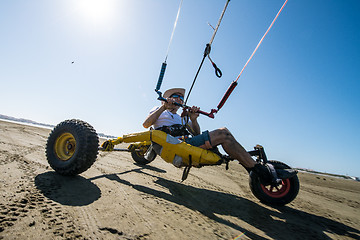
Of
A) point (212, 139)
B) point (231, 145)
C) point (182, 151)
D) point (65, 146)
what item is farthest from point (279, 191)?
point (65, 146)

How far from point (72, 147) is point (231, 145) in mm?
2621

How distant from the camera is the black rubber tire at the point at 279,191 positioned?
104 inches

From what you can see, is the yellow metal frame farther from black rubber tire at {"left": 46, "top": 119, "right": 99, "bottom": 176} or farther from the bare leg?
black rubber tire at {"left": 46, "top": 119, "right": 99, "bottom": 176}

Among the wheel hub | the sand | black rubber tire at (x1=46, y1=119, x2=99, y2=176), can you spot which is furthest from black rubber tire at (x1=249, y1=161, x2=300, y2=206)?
the wheel hub

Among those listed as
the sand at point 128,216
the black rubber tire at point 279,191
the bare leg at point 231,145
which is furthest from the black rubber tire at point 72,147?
the black rubber tire at point 279,191

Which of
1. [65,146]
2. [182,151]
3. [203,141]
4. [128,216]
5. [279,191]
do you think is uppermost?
[203,141]

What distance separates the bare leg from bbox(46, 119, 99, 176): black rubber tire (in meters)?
1.90

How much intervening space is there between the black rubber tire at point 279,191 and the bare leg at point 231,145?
63cm

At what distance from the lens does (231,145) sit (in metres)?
2.64

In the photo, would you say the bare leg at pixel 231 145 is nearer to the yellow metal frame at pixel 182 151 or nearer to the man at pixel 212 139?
the man at pixel 212 139

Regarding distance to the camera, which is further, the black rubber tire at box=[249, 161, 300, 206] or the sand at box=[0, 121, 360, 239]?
the black rubber tire at box=[249, 161, 300, 206]

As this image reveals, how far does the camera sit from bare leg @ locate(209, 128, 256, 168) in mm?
2537

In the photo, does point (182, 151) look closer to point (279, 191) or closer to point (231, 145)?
point (231, 145)

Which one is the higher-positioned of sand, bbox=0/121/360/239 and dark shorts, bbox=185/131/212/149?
dark shorts, bbox=185/131/212/149
